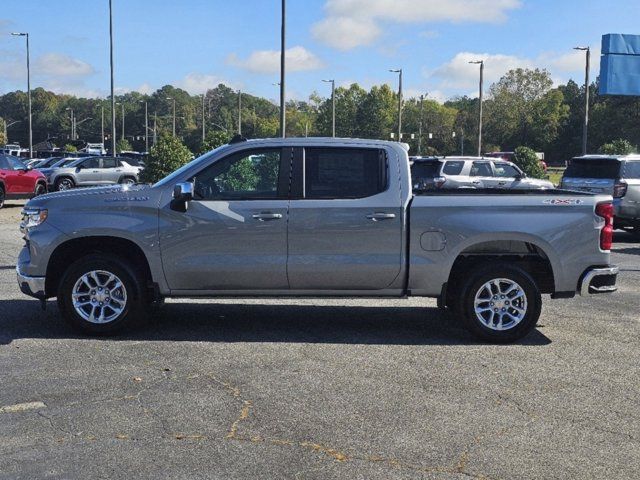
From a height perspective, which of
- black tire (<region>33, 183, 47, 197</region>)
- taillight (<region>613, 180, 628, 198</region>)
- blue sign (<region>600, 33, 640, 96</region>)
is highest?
blue sign (<region>600, 33, 640, 96</region>)

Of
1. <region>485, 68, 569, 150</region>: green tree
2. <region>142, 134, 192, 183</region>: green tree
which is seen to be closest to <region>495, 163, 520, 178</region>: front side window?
<region>142, 134, 192, 183</region>: green tree

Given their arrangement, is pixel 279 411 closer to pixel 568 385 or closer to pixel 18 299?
pixel 568 385

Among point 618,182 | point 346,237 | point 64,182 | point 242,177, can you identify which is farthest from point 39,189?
point 346,237

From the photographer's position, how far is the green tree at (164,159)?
2616cm

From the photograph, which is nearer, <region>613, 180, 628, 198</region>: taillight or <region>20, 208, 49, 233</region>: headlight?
<region>20, 208, 49, 233</region>: headlight

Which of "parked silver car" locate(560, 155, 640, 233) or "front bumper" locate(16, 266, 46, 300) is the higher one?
"parked silver car" locate(560, 155, 640, 233)

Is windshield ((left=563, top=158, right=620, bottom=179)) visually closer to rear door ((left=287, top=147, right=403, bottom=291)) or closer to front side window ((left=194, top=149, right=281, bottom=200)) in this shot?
rear door ((left=287, top=147, right=403, bottom=291))

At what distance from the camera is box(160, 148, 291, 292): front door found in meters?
7.31

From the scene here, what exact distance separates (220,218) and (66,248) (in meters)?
1.54

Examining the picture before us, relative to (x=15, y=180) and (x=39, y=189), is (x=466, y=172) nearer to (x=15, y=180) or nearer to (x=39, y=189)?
(x=39, y=189)

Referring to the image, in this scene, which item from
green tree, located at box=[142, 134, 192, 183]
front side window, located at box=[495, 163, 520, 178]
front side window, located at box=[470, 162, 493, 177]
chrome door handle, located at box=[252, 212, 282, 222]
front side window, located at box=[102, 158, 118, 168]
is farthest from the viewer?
front side window, located at box=[102, 158, 118, 168]

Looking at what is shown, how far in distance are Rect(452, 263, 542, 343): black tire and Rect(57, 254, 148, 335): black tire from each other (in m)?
3.08

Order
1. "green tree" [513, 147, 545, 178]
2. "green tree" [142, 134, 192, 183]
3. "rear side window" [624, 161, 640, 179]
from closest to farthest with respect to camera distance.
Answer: "rear side window" [624, 161, 640, 179]
"green tree" [142, 134, 192, 183]
"green tree" [513, 147, 545, 178]

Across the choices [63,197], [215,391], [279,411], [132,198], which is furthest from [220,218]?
[279,411]
